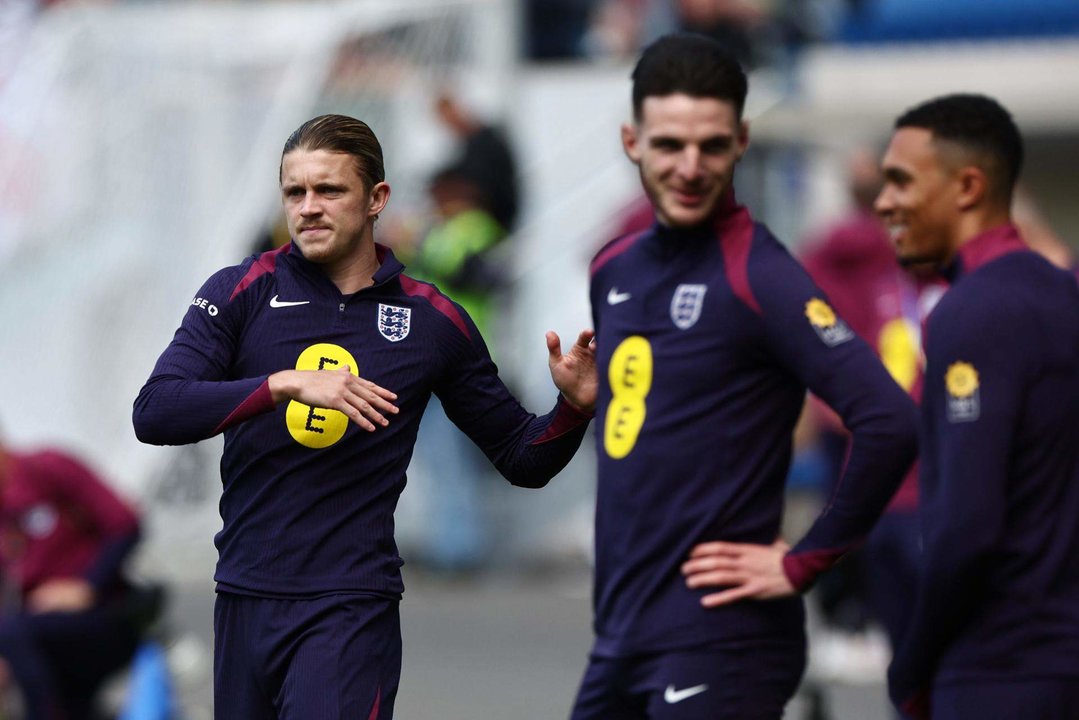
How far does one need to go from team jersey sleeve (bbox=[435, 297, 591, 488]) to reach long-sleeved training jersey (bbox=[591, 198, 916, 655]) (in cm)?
18

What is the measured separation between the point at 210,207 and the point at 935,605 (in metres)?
10.7

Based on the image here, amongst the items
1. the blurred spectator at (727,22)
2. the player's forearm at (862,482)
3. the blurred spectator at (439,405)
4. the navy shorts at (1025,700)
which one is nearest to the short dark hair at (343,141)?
the player's forearm at (862,482)

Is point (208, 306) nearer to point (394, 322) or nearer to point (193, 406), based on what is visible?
point (193, 406)

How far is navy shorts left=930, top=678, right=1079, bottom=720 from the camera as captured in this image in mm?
4148

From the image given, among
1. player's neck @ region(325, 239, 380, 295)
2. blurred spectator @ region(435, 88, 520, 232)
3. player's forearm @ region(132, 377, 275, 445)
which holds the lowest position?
player's forearm @ region(132, 377, 275, 445)

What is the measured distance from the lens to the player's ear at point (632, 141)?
487cm

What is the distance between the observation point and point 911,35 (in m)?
17.2

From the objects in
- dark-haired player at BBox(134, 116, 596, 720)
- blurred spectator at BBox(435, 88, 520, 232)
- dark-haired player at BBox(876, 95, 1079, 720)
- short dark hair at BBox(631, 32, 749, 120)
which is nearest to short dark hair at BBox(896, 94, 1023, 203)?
dark-haired player at BBox(876, 95, 1079, 720)

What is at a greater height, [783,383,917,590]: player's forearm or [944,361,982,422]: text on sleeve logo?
[944,361,982,422]: text on sleeve logo

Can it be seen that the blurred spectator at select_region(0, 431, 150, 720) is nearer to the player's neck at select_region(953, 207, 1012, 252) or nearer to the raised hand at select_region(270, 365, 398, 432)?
the raised hand at select_region(270, 365, 398, 432)

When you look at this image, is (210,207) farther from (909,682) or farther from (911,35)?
(909,682)

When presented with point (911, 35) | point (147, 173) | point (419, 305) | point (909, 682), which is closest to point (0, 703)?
point (419, 305)

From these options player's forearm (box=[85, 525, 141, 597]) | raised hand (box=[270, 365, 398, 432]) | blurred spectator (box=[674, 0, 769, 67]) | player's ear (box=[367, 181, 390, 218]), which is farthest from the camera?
blurred spectator (box=[674, 0, 769, 67])

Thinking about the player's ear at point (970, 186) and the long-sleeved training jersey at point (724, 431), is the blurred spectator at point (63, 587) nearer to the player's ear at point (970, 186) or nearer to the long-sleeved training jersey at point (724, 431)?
the long-sleeved training jersey at point (724, 431)
